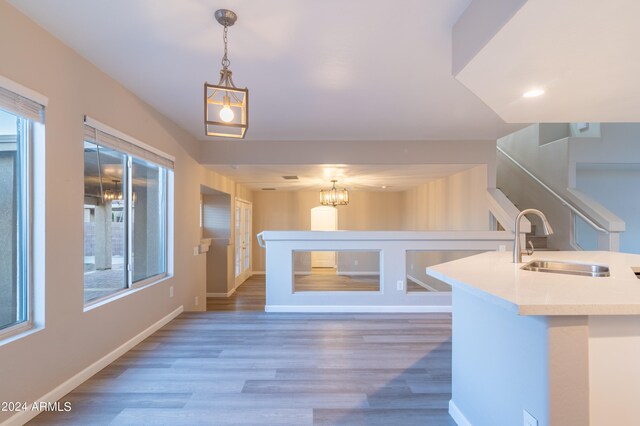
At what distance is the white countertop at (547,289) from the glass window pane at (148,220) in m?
3.00

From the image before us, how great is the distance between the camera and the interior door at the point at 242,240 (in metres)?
7.82

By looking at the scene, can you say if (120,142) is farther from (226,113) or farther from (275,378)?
(275,378)

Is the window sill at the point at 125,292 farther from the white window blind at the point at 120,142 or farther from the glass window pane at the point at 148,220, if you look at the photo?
the white window blind at the point at 120,142

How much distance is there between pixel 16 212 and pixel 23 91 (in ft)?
2.42

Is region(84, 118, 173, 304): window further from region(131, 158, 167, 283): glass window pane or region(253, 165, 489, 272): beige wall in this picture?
region(253, 165, 489, 272): beige wall

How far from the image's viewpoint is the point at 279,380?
99.8 inches

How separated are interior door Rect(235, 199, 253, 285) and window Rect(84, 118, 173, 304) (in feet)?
12.0

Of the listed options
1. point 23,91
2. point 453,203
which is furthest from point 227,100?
point 453,203

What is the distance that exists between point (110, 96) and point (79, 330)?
191 centimetres

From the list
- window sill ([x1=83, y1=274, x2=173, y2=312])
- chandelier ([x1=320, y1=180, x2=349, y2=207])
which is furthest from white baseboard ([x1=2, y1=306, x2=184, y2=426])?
chandelier ([x1=320, y1=180, x2=349, y2=207])

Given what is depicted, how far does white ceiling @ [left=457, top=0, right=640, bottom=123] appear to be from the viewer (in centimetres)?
151

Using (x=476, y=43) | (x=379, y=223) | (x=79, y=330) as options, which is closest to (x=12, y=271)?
(x=79, y=330)

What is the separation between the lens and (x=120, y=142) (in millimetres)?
3062

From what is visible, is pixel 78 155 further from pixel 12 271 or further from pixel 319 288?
pixel 319 288
